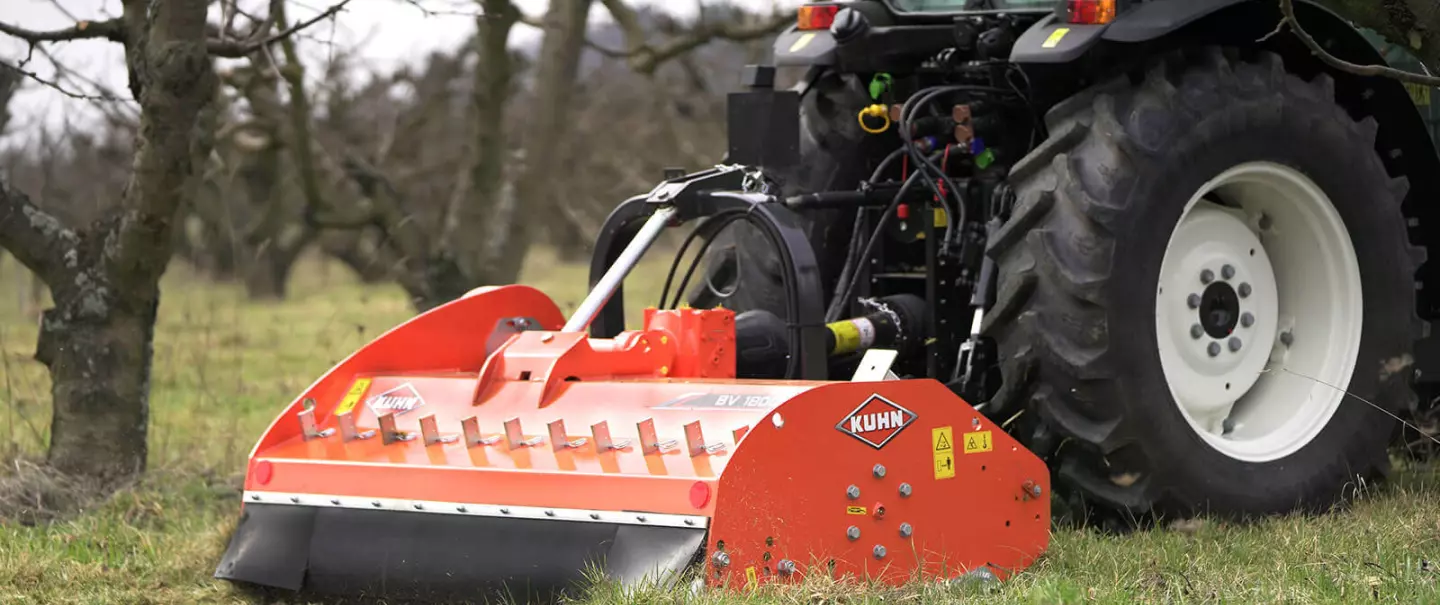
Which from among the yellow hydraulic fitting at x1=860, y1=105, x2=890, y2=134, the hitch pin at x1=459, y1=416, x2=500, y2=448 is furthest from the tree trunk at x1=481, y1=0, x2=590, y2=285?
the hitch pin at x1=459, y1=416, x2=500, y2=448

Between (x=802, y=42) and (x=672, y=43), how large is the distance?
153 inches

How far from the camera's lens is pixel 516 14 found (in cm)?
876

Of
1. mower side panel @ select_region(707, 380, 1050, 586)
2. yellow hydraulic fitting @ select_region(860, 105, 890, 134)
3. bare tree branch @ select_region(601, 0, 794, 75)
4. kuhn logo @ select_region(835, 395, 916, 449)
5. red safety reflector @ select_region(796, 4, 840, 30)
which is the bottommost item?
mower side panel @ select_region(707, 380, 1050, 586)

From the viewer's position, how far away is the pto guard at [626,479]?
3.96 metres

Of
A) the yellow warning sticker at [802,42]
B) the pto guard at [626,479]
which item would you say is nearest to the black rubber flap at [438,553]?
the pto guard at [626,479]

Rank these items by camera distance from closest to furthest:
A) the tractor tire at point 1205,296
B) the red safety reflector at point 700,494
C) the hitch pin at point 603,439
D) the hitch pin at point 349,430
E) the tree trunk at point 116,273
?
the red safety reflector at point 700,494 → the hitch pin at point 603,439 → the hitch pin at point 349,430 → the tractor tire at point 1205,296 → the tree trunk at point 116,273

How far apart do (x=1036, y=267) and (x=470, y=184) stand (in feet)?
18.4

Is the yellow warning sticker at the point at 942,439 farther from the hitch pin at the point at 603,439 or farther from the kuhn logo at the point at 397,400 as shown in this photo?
the kuhn logo at the point at 397,400

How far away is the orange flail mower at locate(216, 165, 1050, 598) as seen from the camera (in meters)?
3.96

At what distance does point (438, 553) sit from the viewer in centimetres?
421

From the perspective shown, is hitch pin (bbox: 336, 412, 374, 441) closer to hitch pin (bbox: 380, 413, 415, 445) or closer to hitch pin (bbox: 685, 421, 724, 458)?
hitch pin (bbox: 380, 413, 415, 445)

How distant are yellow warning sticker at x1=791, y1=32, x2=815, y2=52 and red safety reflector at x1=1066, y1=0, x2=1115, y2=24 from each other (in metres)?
1.08

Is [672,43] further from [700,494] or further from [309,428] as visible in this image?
[700,494]

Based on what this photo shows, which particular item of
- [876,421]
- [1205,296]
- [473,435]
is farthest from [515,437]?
[1205,296]
